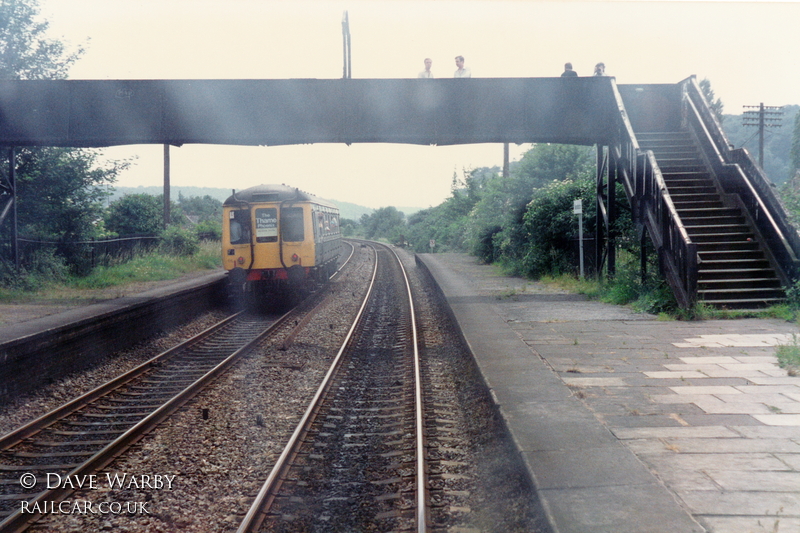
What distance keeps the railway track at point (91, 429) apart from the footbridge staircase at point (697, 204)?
24.1 ft

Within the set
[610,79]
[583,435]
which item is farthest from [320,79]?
[583,435]

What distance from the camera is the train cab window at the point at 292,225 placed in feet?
51.0

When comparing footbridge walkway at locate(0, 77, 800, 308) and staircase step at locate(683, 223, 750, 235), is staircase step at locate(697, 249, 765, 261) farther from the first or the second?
footbridge walkway at locate(0, 77, 800, 308)

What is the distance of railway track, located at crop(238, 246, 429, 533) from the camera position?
4.25 metres

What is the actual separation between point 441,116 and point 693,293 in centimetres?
668

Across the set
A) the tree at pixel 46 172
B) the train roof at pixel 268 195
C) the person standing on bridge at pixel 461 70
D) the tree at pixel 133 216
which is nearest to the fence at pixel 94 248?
the tree at pixel 46 172

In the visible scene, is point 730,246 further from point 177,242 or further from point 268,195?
point 177,242

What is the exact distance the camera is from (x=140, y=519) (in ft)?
13.9

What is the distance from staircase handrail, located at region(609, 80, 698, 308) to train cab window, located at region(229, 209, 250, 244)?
8629 mm

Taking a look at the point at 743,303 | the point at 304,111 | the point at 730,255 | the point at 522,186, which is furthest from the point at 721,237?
the point at 522,186

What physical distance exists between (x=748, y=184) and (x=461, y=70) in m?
6.47

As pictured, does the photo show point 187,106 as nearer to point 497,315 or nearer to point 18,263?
point 18,263

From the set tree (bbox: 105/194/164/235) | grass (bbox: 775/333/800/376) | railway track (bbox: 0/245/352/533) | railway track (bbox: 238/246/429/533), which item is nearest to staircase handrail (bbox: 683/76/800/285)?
grass (bbox: 775/333/800/376)

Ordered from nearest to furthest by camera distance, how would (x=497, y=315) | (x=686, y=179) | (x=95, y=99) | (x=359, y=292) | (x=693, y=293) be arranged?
(x=693, y=293)
(x=497, y=315)
(x=686, y=179)
(x=95, y=99)
(x=359, y=292)
